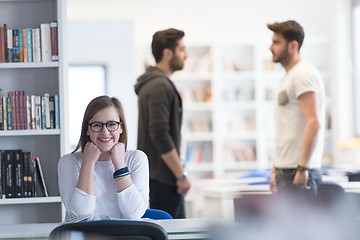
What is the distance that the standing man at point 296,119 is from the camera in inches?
135

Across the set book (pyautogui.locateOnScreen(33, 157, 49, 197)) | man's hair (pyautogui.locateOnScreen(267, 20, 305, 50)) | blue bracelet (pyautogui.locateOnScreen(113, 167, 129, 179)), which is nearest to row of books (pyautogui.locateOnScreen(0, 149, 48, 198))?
book (pyautogui.locateOnScreen(33, 157, 49, 197))

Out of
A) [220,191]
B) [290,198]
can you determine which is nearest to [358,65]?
[220,191]

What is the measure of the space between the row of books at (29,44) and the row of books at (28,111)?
19 centimetres

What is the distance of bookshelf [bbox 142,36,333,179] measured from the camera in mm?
8836

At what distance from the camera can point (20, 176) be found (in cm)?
351

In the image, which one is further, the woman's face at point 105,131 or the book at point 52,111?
the book at point 52,111

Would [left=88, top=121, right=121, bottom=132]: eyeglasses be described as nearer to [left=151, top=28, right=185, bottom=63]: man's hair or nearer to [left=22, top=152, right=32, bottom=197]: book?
[left=22, top=152, right=32, bottom=197]: book

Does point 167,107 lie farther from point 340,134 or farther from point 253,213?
point 340,134

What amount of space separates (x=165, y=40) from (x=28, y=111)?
36.9 inches

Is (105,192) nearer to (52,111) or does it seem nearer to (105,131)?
(105,131)

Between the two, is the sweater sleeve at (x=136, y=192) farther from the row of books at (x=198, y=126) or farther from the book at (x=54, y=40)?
the row of books at (x=198, y=126)

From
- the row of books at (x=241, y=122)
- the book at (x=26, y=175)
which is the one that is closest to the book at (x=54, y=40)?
the book at (x=26, y=175)

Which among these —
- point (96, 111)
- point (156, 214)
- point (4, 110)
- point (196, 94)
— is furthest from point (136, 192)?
point (196, 94)

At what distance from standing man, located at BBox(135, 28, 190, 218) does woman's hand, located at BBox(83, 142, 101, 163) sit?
1228 millimetres
